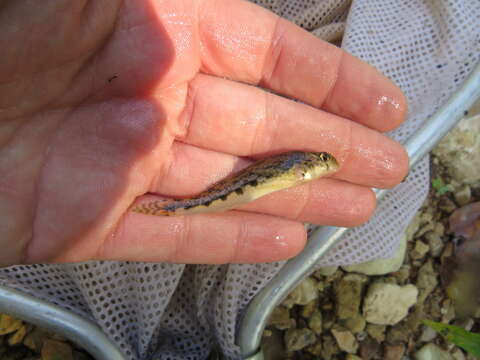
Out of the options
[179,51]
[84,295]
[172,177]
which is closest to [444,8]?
[179,51]

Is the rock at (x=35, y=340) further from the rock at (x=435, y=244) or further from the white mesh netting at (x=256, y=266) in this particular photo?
the rock at (x=435, y=244)

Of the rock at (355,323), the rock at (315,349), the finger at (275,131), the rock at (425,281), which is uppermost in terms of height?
the finger at (275,131)

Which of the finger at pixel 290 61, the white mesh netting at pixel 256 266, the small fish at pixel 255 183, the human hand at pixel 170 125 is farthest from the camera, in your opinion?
the white mesh netting at pixel 256 266

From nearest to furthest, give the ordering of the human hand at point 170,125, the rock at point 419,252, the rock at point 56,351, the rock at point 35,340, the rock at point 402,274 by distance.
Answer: the human hand at point 170,125 → the rock at point 56,351 → the rock at point 35,340 → the rock at point 402,274 → the rock at point 419,252

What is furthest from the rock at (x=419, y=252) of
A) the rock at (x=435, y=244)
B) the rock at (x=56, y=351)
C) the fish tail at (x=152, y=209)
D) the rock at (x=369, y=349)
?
the rock at (x=56, y=351)

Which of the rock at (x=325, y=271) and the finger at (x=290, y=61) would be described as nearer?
the finger at (x=290, y=61)

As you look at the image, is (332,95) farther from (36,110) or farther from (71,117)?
(36,110)

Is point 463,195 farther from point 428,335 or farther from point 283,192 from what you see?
point 283,192
